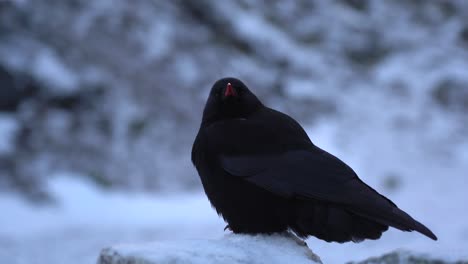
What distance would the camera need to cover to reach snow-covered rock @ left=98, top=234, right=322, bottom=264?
280 cm

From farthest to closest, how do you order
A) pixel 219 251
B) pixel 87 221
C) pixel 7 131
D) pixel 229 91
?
pixel 7 131 < pixel 87 221 < pixel 229 91 < pixel 219 251

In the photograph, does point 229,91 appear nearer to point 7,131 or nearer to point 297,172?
point 297,172

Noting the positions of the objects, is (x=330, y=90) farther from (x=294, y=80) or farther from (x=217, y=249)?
(x=217, y=249)

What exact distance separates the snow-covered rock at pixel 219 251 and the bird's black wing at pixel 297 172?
0.26m

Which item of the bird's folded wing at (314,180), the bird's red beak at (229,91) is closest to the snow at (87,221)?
the bird's red beak at (229,91)

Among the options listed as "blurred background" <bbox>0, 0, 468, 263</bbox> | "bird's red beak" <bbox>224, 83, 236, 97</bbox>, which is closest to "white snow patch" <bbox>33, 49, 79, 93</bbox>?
"blurred background" <bbox>0, 0, 468, 263</bbox>

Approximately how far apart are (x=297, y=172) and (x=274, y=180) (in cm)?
12

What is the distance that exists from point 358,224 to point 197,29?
1029 centimetres

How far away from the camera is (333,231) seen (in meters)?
3.29

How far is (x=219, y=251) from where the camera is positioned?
3.00 metres

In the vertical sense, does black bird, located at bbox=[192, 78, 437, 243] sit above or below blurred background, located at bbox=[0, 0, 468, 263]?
below

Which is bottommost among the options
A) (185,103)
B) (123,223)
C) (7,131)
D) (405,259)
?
(405,259)

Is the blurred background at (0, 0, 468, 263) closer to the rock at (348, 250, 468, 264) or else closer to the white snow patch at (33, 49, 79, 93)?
the white snow patch at (33, 49, 79, 93)

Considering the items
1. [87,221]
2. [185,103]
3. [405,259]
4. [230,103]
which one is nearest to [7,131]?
[87,221]
